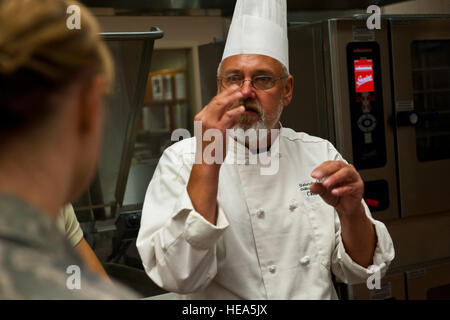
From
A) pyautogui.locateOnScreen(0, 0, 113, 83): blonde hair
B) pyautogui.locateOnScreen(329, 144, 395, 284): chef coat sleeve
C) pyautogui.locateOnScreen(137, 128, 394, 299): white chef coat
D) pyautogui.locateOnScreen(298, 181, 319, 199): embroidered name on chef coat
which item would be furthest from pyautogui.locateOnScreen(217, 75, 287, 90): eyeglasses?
pyautogui.locateOnScreen(0, 0, 113, 83): blonde hair

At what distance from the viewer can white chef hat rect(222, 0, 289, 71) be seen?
1.53 metres

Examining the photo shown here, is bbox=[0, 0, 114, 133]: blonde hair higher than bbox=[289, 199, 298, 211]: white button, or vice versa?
bbox=[0, 0, 114, 133]: blonde hair

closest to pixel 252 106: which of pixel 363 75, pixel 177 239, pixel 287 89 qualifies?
pixel 287 89

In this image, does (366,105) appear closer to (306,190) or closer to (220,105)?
(306,190)

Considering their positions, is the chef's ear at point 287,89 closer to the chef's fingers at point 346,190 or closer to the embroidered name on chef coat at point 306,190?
the embroidered name on chef coat at point 306,190

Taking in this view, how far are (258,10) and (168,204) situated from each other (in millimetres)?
699

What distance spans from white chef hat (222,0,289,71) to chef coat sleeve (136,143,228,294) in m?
0.42

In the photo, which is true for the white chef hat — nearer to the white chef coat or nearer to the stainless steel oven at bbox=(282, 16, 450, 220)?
the white chef coat

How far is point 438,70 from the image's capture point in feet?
8.01

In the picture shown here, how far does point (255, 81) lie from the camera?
1461mm

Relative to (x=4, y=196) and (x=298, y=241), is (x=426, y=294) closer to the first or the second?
(x=298, y=241)

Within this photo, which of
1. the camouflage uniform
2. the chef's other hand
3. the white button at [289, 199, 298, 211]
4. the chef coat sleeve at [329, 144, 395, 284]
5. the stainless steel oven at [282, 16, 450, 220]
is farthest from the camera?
the stainless steel oven at [282, 16, 450, 220]

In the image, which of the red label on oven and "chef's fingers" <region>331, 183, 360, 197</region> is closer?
"chef's fingers" <region>331, 183, 360, 197</region>

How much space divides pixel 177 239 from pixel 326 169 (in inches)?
15.6
